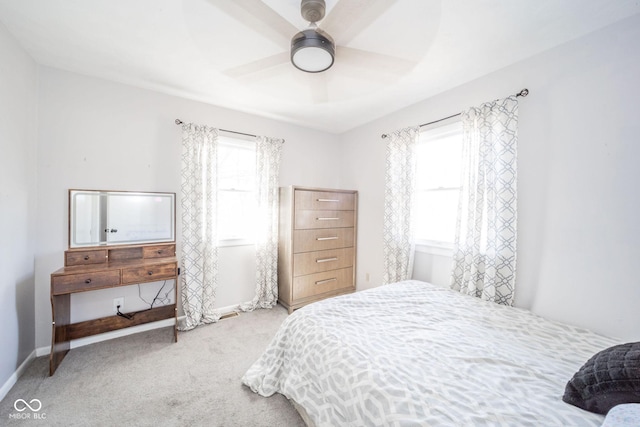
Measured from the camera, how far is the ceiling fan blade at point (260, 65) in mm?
1568

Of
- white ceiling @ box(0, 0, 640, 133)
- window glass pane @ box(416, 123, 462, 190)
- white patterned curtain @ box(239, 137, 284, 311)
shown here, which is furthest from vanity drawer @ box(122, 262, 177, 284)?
window glass pane @ box(416, 123, 462, 190)

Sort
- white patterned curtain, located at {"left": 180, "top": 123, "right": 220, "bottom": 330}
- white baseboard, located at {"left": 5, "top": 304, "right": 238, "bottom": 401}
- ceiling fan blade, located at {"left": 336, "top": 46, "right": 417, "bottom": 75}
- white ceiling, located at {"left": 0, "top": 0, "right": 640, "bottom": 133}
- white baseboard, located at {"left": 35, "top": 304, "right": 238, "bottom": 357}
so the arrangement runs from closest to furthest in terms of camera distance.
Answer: white ceiling, located at {"left": 0, "top": 0, "right": 640, "bottom": 133}, ceiling fan blade, located at {"left": 336, "top": 46, "right": 417, "bottom": 75}, white baseboard, located at {"left": 5, "top": 304, "right": 238, "bottom": 401}, white baseboard, located at {"left": 35, "top": 304, "right": 238, "bottom": 357}, white patterned curtain, located at {"left": 180, "top": 123, "right": 220, "bottom": 330}

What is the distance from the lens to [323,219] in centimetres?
309

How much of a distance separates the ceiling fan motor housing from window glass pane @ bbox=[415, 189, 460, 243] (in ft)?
6.15

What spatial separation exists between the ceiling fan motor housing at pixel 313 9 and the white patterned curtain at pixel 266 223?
6.09 ft

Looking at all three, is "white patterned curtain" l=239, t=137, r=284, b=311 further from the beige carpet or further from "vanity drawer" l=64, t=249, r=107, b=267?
"vanity drawer" l=64, t=249, r=107, b=267

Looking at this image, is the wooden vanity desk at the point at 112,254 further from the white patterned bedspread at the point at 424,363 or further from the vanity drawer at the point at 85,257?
the white patterned bedspread at the point at 424,363

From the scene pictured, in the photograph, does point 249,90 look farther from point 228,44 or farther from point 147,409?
point 147,409

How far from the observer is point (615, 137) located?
150cm

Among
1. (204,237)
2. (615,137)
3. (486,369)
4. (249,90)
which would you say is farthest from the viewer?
(204,237)

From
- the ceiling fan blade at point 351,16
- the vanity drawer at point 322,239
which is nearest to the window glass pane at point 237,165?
the vanity drawer at point 322,239

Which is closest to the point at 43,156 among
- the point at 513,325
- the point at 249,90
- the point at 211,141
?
the point at 211,141

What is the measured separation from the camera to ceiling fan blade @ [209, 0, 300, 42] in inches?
47.0

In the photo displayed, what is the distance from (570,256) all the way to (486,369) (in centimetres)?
121
